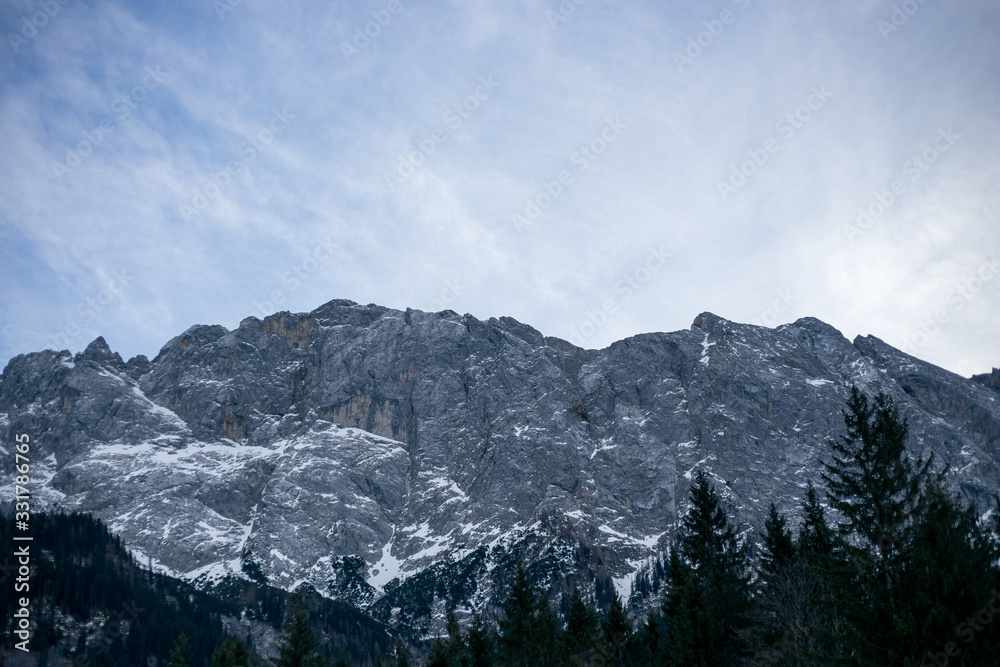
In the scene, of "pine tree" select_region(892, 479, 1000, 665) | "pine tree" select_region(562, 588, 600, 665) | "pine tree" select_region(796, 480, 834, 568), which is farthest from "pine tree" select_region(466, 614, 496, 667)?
"pine tree" select_region(892, 479, 1000, 665)

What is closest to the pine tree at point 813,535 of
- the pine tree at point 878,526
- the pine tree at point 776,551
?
the pine tree at point 776,551

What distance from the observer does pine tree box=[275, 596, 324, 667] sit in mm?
40094

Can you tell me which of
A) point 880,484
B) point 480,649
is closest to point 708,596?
point 480,649

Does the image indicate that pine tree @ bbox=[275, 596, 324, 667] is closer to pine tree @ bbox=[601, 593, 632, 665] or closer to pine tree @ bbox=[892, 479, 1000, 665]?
pine tree @ bbox=[601, 593, 632, 665]

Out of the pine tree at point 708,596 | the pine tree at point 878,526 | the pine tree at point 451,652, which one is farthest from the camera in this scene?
the pine tree at point 451,652

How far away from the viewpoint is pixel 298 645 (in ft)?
133

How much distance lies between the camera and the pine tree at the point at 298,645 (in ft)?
132

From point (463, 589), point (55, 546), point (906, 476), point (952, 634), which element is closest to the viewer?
point (952, 634)

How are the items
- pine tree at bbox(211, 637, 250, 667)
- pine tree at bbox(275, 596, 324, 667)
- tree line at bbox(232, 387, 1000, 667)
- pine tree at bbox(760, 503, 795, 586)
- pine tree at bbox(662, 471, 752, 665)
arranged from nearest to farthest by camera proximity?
tree line at bbox(232, 387, 1000, 667), pine tree at bbox(662, 471, 752, 665), pine tree at bbox(760, 503, 795, 586), pine tree at bbox(275, 596, 324, 667), pine tree at bbox(211, 637, 250, 667)

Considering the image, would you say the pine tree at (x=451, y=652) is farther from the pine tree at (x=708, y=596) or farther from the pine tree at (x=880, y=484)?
the pine tree at (x=880, y=484)

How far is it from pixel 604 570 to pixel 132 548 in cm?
13006

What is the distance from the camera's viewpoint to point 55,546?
13988cm

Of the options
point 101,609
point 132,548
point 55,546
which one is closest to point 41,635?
point 101,609

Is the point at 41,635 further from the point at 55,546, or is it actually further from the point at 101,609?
the point at 55,546
